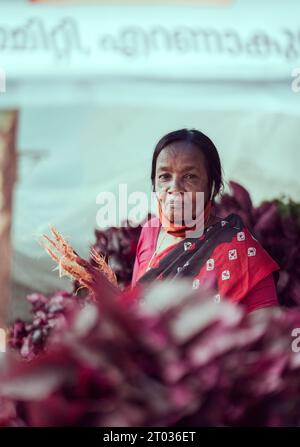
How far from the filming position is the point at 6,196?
1606mm

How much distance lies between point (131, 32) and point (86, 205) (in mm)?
438

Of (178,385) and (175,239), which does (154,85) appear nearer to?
(175,239)

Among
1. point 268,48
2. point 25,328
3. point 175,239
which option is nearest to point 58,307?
point 25,328

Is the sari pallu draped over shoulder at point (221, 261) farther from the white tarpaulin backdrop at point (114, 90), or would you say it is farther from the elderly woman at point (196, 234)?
the white tarpaulin backdrop at point (114, 90)

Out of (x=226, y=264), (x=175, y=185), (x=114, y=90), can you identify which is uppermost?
(x=114, y=90)

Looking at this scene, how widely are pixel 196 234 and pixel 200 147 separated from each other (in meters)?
0.18

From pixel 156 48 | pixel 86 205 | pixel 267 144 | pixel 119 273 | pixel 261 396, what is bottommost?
pixel 261 396

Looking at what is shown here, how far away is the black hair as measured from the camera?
1.24 m

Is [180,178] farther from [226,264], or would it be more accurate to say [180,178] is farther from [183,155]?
[226,264]

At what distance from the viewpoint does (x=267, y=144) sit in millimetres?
1782

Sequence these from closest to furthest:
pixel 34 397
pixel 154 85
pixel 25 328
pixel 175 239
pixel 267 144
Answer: pixel 34 397 → pixel 175 239 → pixel 25 328 → pixel 154 85 → pixel 267 144

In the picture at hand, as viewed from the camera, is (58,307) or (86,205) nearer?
(58,307)

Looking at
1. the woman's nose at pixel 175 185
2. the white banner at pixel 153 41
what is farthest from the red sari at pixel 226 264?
the white banner at pixel 153 41

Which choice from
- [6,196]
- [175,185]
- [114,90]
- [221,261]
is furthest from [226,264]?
[6,196]
